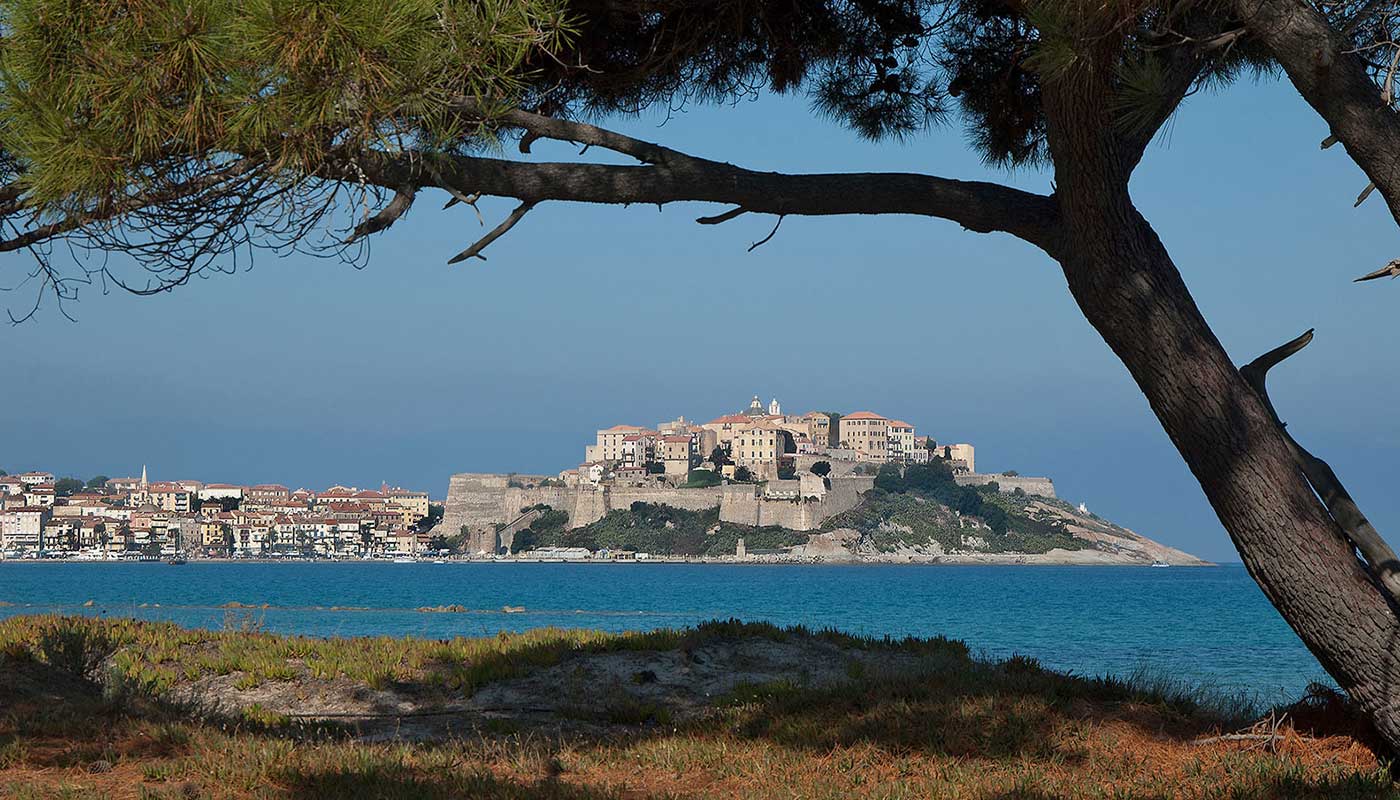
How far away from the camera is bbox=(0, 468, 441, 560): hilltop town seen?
113812 mm

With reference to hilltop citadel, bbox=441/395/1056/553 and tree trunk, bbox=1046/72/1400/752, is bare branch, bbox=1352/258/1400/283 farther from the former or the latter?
hilltop citadel, bbox=441/395/1056/553

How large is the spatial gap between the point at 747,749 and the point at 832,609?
4071cm

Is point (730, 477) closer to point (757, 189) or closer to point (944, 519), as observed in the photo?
point (944, 519)

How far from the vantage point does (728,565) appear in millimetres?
100062

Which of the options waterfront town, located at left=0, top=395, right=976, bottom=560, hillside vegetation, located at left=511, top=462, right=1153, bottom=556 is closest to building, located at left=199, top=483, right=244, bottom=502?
waterfront town, located at left=0, top=395, right=976, bottom=560

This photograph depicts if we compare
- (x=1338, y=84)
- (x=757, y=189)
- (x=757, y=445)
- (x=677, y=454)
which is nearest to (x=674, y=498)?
(x=757, y=445)

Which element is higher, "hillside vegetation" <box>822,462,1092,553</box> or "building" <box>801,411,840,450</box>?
"building" <box>801,411,840,450</box>

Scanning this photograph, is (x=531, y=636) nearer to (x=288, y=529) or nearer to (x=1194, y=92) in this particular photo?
(x=1194, y=92)

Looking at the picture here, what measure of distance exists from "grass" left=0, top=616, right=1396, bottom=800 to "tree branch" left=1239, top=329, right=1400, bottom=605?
81 centimetres

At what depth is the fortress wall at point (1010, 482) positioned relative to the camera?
112938 mm

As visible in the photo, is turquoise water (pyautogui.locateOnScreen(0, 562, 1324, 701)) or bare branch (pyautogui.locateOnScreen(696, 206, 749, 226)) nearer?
bare branch (pyautogui.locateOnScreen(696, 206, 749, 226))

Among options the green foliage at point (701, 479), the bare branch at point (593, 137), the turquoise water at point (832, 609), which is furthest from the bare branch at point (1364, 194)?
the green foliage at point (701, 479)

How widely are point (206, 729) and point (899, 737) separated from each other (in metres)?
3.10

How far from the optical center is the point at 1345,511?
536 cm
